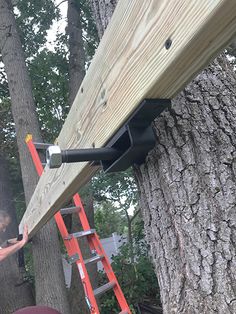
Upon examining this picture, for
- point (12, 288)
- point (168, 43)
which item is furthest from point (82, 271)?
point (168, 43)

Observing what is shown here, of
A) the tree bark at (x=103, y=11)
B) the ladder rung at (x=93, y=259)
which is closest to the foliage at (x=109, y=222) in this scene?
the ladder rung at (x=93, y=259)

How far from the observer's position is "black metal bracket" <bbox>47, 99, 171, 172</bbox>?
0.99 meters

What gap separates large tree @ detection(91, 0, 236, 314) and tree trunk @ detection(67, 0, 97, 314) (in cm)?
422

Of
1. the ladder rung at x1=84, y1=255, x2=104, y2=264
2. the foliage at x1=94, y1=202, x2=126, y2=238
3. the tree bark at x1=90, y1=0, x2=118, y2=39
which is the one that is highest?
the foliage at x1=94, y1=202, x2=126, y2=238

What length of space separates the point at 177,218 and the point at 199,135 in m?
0.27

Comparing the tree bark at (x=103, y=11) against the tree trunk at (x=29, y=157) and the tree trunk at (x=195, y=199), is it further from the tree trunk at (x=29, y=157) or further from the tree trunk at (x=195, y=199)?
the tree trunk at (x=29, y=157)

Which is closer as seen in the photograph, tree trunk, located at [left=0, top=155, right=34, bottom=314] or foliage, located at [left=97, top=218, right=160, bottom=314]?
tree trunk, located at [left=0, top=155, right=34, bottom=314]

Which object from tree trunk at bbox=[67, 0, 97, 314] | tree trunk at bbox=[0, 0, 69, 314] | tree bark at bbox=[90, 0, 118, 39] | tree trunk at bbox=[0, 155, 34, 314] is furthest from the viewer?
tree trunk at bbox=[67, 0, 97, 314]

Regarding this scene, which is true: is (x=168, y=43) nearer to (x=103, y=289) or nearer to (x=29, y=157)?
(x=103, y=289)

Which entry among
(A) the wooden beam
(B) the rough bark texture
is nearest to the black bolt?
(A) the wooden beam

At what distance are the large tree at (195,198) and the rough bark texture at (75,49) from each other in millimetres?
5096

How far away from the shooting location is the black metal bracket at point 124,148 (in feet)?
3.26

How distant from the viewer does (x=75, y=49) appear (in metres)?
6.78

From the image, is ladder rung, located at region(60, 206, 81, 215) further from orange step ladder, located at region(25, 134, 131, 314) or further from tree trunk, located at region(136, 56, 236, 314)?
tree trunk, located at region(136, 56, 236, 314)
